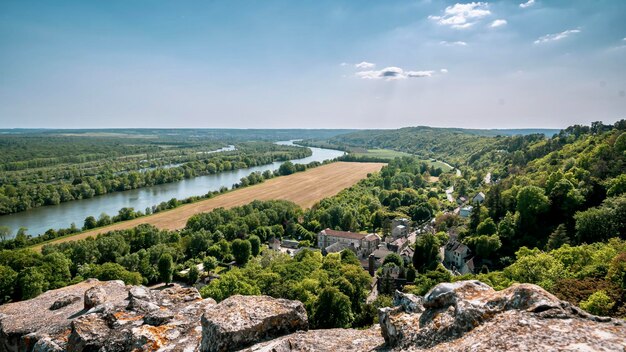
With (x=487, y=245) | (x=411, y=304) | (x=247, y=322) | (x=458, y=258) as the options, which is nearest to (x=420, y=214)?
(x=458, y=258)

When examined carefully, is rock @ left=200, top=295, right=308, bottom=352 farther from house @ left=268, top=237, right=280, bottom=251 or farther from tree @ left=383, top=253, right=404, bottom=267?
house @ left=268, top=237, right=280, bottom=251

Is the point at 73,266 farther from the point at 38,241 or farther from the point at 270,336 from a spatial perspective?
the point at 270,336

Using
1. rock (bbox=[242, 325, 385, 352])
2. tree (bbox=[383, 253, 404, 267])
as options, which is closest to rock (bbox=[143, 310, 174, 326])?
rock (bbox=[242, 325, 385, 352])

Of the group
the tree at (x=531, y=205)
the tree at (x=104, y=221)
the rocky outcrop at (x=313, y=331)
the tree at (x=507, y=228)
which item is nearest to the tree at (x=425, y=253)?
the tree at (x=507, y=228)

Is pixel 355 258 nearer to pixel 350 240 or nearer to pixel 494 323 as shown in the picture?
pixel 350 240

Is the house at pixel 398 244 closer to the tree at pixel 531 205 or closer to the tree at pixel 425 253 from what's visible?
the tree at pixel 425 253

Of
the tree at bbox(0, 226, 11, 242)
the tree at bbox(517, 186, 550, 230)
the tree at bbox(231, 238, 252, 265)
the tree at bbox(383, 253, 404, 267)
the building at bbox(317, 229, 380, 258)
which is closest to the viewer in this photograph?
the tree at bbox(517, 186, 550, 230)
